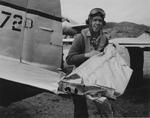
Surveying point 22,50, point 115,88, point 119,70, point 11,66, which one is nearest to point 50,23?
point 22,50

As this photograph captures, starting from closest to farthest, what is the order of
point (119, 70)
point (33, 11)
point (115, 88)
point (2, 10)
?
1. point (115, 88)
2. point (119, 70)
3. point (2, 10)
4. point (33, 11)

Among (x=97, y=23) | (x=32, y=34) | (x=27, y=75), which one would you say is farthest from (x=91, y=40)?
(x=27, y=75)

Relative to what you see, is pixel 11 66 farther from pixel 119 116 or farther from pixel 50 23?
pixel 119 116

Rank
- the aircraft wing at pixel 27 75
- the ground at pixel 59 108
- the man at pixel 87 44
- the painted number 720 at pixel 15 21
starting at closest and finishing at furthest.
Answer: the aircraft wing at pixel 27 75 → the painted number 720 at pixel 15 21 → the man at pixel 87 44 → the ground at pixel 59 108

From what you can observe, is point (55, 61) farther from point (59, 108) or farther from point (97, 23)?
point (59, 108)

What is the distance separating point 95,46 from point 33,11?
2.86 ft

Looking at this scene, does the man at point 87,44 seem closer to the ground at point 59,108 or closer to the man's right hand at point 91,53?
the man's right hand at point 91,53

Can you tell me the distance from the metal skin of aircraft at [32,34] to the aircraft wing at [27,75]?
0.31 feet

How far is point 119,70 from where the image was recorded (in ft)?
8.33

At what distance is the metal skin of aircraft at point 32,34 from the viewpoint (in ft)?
9.86

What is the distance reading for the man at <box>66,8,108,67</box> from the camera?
319cm

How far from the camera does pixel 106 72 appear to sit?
246cm

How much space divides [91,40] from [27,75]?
3.54 feet

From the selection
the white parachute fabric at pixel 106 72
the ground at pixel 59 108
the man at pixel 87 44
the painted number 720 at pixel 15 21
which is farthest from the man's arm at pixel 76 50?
the ground at pixel 59 108
